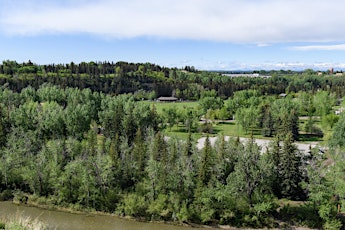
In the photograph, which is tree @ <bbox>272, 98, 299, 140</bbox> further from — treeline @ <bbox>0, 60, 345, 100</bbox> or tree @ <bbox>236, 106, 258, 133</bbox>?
treeline @ <bbox>0, 60, 345, 100</bbox>

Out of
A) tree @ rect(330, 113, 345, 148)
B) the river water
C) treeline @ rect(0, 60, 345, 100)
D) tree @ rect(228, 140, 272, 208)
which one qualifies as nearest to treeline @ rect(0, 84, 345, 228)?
tree @ rect(228, 140, 272, 208)

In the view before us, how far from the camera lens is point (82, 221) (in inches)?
1244

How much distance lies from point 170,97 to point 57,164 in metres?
96.5

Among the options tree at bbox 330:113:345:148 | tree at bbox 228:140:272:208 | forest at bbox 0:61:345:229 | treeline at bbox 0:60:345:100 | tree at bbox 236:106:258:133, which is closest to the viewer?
forest at bbox 0:61:345:229

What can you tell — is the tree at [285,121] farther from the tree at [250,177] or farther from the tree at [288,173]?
the tree at [250,177]

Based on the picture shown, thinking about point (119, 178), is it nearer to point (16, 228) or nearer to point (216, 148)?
point (216, 148)

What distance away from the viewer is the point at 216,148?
3850cm

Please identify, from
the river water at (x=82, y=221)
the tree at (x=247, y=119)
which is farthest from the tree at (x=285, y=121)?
the river water at (x=82, y=221)

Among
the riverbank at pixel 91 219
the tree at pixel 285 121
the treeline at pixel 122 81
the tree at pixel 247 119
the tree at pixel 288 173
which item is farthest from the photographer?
the treeline at pixel 122 81

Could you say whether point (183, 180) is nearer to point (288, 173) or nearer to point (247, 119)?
point (288, 173)

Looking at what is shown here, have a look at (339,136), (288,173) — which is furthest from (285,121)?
(288,173)

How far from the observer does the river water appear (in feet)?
101

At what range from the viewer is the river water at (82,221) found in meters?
30.6

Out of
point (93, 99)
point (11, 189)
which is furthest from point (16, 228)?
point (93, 99)
